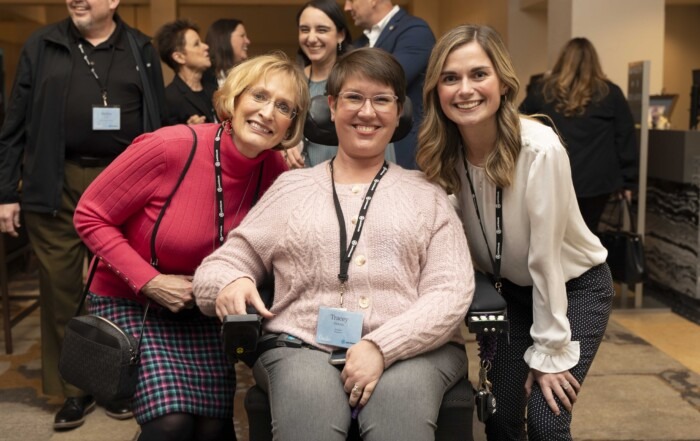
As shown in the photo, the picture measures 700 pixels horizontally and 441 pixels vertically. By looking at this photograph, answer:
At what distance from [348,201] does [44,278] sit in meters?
1.80

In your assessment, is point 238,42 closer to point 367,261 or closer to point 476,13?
point 367,261

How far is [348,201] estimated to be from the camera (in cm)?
231

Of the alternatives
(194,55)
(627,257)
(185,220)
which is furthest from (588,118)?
(185,220)

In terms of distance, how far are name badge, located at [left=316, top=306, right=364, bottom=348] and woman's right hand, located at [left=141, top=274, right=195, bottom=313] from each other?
43 centimetres

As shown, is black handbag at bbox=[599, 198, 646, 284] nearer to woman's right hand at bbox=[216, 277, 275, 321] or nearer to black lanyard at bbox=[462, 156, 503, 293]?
black lanyard at bbox=[462, 156, 503, 293]

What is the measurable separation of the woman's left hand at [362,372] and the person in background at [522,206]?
546 mm

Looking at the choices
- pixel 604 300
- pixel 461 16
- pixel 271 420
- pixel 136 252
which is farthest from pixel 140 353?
pixel 461 16

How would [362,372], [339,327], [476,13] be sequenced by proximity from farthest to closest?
[476,13], [339,327], [362,372]

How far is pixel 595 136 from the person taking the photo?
5074mm

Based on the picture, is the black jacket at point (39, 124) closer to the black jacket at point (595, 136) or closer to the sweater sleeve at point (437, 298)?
the sweater sleeve at point (437, 298)

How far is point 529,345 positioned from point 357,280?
2.20ft

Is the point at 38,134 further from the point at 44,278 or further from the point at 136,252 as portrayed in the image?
the point at 136,252

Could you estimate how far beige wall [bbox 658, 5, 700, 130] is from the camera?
1249 cm

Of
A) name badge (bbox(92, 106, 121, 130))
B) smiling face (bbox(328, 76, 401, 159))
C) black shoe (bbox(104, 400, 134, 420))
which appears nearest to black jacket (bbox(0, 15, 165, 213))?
name badge (bbox(92, 106, 121, 130))
